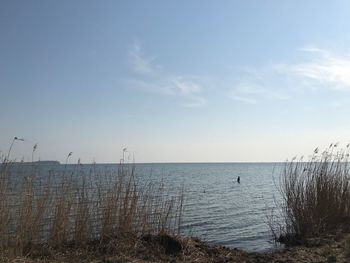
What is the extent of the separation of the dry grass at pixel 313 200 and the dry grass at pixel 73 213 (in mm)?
3702

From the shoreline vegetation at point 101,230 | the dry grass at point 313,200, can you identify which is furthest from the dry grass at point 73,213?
the dry grass at point 313,200

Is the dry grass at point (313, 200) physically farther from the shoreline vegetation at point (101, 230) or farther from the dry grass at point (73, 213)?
the dry grass at point (73, 213)

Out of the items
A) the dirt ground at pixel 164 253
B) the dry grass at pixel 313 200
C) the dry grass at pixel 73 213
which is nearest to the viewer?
the dirt ground at pixel 164 253

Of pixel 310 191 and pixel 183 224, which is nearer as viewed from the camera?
pixel 310 191

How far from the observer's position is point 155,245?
9.29 meters

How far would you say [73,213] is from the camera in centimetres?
980

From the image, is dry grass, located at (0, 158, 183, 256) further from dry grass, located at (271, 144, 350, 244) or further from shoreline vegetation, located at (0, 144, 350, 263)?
dry grass, located at (271, 144, 350, 244)

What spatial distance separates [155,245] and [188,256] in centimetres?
76

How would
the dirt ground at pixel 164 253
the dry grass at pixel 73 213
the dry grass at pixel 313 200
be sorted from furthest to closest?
the dry grass at pixel 313 200, the dry grass at pixel 73 213, the dirt ground at pixel 164 253

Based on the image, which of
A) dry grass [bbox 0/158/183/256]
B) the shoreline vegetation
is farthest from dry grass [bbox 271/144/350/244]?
dry grass [bbox 0/158/183/256]

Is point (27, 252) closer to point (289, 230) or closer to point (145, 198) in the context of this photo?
point (145, 198)

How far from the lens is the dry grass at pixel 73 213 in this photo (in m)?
8.70

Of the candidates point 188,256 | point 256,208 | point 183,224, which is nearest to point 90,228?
point 188,256

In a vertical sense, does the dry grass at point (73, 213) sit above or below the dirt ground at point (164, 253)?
above
